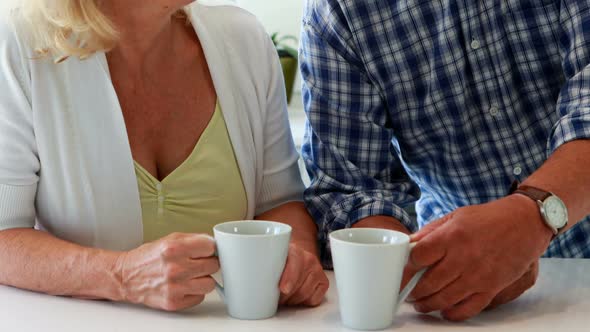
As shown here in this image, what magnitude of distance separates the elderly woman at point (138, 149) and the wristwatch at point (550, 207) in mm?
288

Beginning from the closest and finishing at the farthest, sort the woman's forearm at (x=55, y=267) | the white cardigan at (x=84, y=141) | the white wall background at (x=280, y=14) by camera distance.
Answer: the woman's forearm at (x=55, y=267) → the white cardigan at (x=84, y=141) → the white wall background at (x=280, y=14)

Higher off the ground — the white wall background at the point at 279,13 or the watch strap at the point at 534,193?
the watch strap at the point at 534,193

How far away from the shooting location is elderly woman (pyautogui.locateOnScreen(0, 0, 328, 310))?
3.62 ft

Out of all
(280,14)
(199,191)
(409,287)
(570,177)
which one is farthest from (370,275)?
(280,14)

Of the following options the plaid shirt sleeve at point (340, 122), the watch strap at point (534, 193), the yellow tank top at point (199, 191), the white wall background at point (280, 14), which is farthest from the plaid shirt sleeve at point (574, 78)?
the white wall background at point (280, 14)

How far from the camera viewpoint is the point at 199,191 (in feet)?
4.50

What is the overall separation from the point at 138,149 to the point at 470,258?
1.83 feet

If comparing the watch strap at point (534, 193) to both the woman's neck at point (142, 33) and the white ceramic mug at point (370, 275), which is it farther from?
the woman's neck at point (142, 33)

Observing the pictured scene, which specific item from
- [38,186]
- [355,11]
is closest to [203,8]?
[355,11]

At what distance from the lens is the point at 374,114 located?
1.39 metres

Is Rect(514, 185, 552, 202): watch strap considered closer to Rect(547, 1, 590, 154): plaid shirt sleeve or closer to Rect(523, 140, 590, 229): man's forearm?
Rect(523, 140, 590, 229): man's forearm

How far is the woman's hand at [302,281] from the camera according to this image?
104 centimetres

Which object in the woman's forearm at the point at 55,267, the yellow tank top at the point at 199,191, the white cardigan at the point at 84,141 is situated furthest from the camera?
the yellow tank top at the point at 199,191

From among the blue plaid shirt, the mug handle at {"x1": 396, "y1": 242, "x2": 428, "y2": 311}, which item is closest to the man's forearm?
the blue plaid shirt
